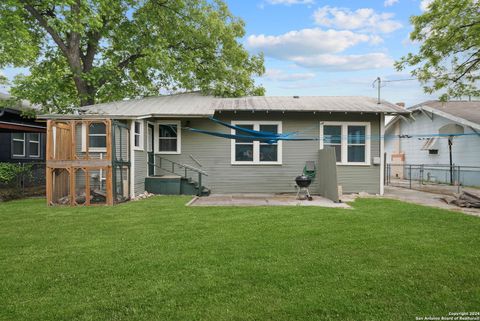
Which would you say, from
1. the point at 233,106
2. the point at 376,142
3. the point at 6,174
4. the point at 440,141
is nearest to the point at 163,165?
the point at 233,106

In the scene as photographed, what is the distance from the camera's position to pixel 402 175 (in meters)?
19.8

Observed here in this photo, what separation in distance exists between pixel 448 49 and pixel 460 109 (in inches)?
160

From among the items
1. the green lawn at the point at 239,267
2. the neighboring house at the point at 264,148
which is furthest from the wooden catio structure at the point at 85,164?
the green lawn at the point at 239,267

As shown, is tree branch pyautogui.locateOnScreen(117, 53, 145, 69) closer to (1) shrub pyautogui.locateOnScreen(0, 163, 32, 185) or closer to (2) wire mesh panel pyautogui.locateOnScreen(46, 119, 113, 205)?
(1) shrub pyautogui.locateOnScreen(0, 163, 32, 185)

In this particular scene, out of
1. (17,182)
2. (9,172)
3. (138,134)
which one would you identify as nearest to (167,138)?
(138,134)

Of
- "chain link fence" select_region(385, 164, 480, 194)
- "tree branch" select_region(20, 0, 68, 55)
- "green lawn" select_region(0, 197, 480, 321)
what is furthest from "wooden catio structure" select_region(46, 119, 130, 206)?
"chain link fence" select_region(385, 164, 480, 194)

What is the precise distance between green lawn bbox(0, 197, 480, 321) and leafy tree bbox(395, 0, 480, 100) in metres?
9.60

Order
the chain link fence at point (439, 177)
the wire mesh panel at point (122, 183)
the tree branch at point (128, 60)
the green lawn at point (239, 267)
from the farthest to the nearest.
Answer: the tree branch at point (128, 60) < the chain link fence at point (439, 177) < the wire mesh panel at point (122, 183) < the green lawn at point (239, 267)

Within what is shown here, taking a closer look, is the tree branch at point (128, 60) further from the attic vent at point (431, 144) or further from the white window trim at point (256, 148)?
the attic vent at point (431, 144)

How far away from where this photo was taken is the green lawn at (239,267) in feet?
9.30

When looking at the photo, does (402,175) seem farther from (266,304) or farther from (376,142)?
(266,304)

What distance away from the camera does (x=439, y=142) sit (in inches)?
660

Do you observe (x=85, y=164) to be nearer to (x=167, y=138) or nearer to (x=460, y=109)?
(x=167, y=138)

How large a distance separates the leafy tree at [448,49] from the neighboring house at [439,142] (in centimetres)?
115
